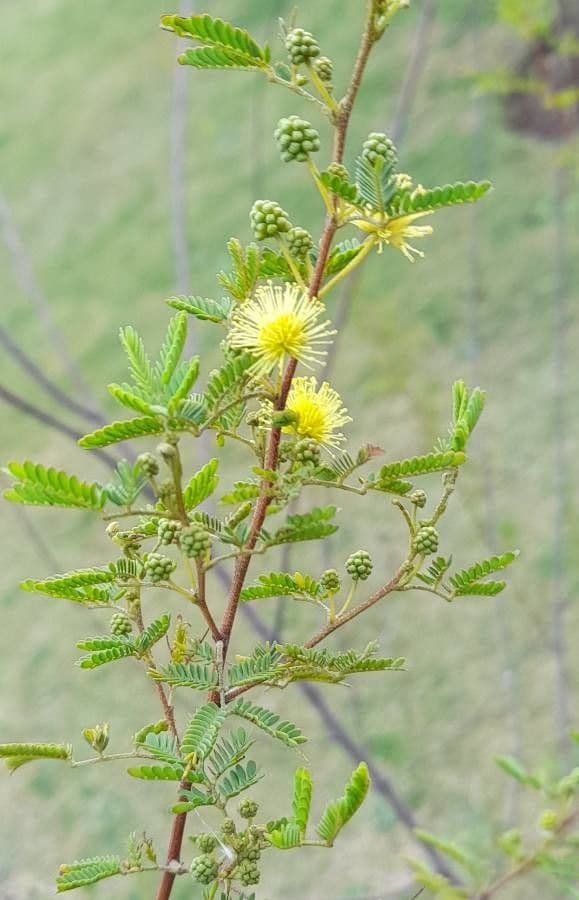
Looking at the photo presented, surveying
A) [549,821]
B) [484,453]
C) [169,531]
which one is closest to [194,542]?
[169,531]

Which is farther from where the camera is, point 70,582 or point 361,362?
point 361,362

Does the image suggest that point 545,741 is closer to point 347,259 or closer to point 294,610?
point 294,610

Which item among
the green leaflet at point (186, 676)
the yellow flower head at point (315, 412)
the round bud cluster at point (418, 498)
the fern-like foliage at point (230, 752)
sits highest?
the yellow flower head at point (315, 412)

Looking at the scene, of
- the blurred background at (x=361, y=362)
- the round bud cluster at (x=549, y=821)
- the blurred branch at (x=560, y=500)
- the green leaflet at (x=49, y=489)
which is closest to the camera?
the green leaflet at (x=49, y=489)

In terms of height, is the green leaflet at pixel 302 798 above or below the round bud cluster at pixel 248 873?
above

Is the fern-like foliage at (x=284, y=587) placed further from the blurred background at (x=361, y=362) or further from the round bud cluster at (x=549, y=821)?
the blurred background at (x=361, y=362)

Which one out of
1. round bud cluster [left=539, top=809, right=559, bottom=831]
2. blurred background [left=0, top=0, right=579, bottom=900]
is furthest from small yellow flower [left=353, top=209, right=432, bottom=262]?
blurred background [left=0, top=0, right=579, bottom=900]

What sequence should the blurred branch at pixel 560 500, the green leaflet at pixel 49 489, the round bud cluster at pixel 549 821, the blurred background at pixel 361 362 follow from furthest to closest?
1. the blurred background at pixel 361 362
2. the blurred branch at pixel 560 500
3. the round bud cluster at pixel 549 821
4. the green leaflet at pixel 49 489

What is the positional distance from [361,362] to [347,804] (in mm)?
1846

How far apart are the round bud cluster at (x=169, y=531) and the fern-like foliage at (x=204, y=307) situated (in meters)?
0.09

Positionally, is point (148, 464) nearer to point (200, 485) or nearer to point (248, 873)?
point (200, 485)

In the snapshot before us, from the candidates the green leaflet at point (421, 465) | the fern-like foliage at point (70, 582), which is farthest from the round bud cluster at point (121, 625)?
the green leaflet at point (421, 465)

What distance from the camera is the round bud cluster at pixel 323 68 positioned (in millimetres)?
367

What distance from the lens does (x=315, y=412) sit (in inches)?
15.3
